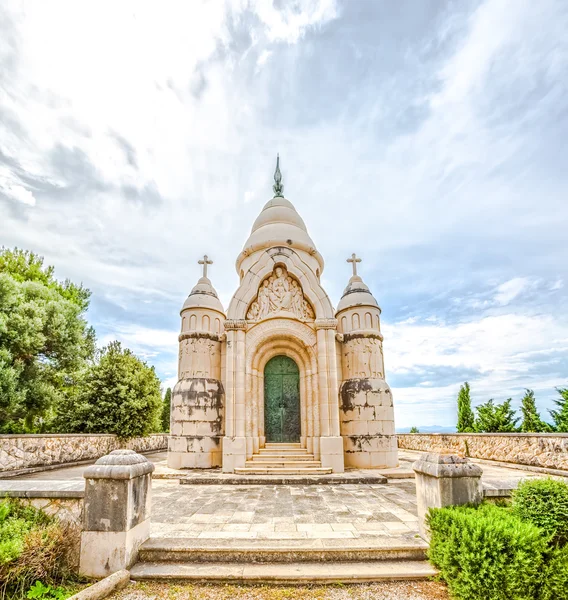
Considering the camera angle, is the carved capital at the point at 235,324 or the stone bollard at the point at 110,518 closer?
the stone bollard at the point at 110,518

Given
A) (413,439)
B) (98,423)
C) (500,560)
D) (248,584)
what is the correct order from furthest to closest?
1. (413,439)
2. (98,423)
3. (248,584)
4. (500,560)

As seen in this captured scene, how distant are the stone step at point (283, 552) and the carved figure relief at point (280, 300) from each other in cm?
788

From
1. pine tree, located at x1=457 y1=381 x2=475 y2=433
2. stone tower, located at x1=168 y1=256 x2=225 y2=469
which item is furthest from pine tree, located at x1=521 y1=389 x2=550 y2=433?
stone tower, located at x1=168 y1=256 x2=225 y2=469

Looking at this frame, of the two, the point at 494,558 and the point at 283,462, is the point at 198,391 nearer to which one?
the point at 283,462

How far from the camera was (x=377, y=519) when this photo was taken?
6344 mm

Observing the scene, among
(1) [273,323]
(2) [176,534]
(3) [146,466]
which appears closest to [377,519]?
(2) [176,534]

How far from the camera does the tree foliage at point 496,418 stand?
1639 centimetres

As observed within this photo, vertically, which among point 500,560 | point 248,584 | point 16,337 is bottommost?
point 248,584

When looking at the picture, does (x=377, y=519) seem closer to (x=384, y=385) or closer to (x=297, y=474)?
(x=297, y=474)

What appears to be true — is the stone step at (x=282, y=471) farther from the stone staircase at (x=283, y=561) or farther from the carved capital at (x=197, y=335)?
the stone staircase at (x=283, y=561)

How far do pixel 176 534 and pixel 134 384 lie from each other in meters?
13.7

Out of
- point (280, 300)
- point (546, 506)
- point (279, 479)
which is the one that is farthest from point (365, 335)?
point (546, 506)

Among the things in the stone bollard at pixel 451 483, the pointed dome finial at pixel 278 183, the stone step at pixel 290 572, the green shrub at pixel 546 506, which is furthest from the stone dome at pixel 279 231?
the green shrub at pixel 546 506

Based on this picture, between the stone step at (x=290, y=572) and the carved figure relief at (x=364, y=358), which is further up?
the carved figure relief at (x=364, y=358)
